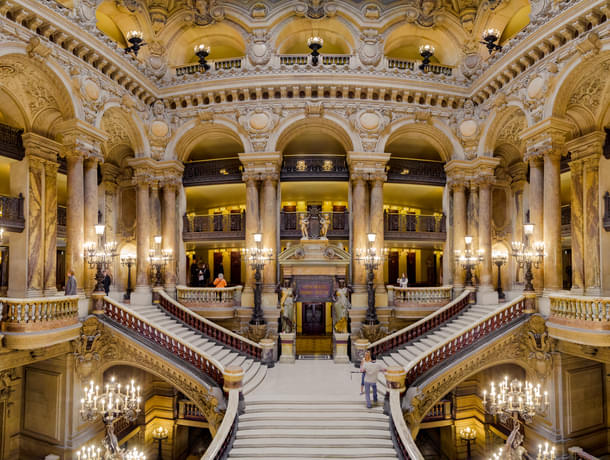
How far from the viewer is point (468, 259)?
17.8m

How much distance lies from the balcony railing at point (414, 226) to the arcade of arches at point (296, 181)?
0.11 m

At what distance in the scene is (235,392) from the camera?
35.4ft

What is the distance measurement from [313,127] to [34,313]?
1311 cm

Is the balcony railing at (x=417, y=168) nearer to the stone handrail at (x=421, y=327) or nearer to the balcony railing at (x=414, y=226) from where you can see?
the balcony railing at (x=414, y=226)

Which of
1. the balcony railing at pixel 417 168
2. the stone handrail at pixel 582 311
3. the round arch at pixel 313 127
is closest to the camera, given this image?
the stone handrail at pixel 582 311

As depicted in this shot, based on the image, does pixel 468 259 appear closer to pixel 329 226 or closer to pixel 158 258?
pixel 329 226

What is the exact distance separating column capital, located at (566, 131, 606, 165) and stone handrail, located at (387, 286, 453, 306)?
749cm

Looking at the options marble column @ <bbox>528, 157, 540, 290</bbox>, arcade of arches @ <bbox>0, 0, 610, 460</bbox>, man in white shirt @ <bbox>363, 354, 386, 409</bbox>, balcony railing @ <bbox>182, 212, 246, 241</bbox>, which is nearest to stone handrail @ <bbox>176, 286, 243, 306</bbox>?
arcade of arches @ <bbox>0, 0, 610, 460</bbox>

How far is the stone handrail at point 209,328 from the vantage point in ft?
47.9

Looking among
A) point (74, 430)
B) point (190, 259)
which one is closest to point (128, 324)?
point (74, 430)

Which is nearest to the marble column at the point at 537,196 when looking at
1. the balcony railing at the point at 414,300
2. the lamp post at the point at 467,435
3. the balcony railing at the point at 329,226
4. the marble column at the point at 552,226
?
the marble column at the point at 552,226

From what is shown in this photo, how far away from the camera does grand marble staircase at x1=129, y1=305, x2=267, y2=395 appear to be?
1289 centimetres

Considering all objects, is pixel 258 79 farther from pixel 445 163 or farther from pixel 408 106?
pixel 445 163

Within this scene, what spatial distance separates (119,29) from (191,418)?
1749 centimetres
